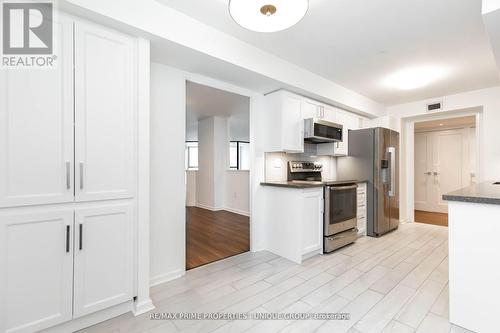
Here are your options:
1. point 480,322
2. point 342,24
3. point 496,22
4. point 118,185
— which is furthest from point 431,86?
point 118,185

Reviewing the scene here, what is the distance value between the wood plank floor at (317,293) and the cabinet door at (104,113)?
1.06 meters

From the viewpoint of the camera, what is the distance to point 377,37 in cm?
233

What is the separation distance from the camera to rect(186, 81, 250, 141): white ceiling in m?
3.90

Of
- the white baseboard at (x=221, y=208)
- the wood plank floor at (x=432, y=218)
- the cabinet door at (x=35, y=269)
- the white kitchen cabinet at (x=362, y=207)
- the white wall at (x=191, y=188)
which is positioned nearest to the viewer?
the cabinet door at (x=35, y=269)

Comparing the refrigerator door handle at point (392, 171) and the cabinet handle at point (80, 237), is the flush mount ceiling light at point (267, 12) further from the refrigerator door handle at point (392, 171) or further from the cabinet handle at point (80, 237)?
the refrigerator door handle at point (392, 171)

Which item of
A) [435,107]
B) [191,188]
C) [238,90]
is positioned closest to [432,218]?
[435,107]

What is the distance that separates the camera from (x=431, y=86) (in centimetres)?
365

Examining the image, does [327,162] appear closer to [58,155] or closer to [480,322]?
[480,322]

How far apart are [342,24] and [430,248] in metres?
3.20

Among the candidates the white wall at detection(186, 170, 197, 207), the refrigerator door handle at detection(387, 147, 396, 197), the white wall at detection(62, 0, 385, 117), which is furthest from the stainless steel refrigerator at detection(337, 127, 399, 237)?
the white wall at detection(186, 170, 197, 207)

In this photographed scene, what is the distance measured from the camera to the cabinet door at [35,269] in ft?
4.42

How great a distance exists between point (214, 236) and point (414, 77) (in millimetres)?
3924

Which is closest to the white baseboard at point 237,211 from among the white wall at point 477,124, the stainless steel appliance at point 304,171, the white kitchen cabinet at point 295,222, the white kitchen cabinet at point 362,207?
the stainless steel appliance at point 304,171

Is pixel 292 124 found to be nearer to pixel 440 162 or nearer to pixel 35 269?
pixel 35 269
